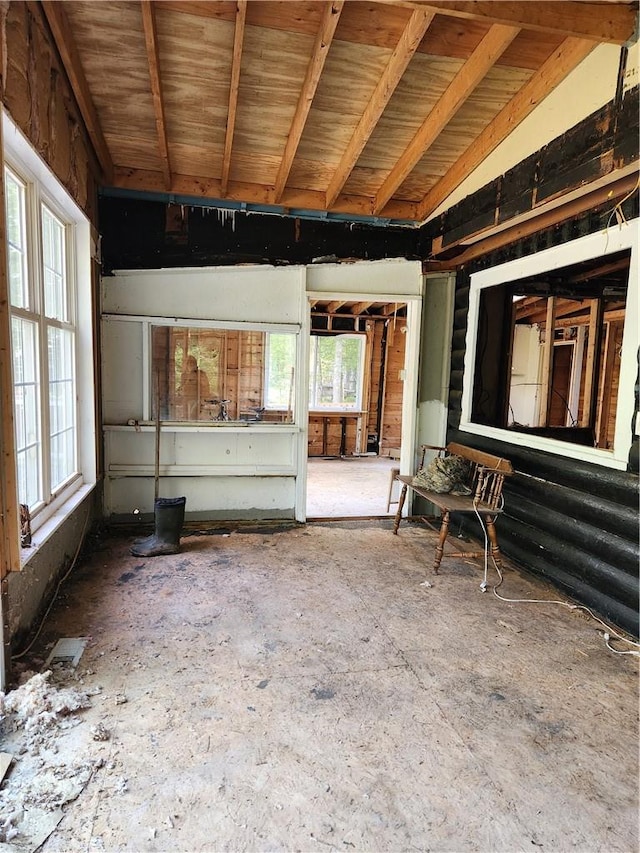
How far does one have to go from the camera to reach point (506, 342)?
4484 mm

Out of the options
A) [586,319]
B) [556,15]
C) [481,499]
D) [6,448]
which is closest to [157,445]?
[6,448]

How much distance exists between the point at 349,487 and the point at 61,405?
4.05 m

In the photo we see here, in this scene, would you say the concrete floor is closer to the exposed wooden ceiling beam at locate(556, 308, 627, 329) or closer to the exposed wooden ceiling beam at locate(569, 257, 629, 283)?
the exposed wooden ceiling beam at locate(569, 257, 629, 283)

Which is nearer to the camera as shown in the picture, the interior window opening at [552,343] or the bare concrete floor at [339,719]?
the bare concrete floor at [339,719]

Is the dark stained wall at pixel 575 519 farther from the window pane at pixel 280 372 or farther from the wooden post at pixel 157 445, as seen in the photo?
the wooden post at pixel 157 445

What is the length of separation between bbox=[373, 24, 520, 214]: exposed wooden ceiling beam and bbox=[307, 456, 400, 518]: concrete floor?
3.20 metres

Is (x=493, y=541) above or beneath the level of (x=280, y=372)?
beneath

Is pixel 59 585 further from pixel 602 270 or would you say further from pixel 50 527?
pixel 602 270

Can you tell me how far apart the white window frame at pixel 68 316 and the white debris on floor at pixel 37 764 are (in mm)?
678

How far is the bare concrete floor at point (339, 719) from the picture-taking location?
1.57m

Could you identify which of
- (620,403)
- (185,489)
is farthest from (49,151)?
(620,403)

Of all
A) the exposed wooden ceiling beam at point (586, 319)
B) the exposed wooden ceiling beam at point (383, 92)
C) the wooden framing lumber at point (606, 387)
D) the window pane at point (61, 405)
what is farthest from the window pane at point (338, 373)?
the window pane at point (61, 405)

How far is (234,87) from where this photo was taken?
2.91m

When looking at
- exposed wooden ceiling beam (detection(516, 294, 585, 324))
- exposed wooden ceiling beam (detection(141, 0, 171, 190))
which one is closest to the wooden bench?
exposed wooden ceiling beam (detection(141, 0, 171, 190))
